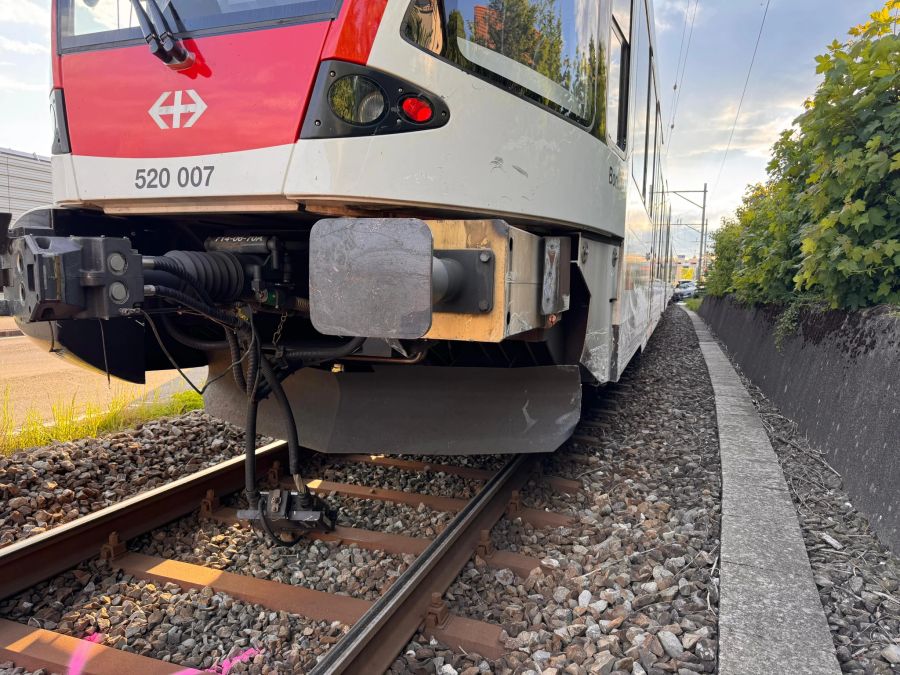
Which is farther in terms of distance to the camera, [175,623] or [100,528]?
[100,528]

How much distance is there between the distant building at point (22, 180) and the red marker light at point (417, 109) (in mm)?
26048

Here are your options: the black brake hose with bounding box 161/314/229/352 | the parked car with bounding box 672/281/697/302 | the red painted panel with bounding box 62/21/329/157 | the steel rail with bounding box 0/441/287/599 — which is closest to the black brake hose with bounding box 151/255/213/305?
the red painted panel with bounding box 62/21/329/157

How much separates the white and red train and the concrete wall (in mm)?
1630

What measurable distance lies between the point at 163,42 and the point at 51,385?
23.7 feet

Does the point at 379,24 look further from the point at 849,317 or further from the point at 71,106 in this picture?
the point at 849,317

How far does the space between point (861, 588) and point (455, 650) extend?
183 centimetres

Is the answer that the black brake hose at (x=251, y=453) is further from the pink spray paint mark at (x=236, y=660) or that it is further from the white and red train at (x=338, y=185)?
the pink spray paint mark at (x=236, y=660)

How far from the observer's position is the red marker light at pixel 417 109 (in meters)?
2.42

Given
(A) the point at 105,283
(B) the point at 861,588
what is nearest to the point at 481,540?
(B) the point at 861,588

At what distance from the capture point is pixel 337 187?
2365 mm

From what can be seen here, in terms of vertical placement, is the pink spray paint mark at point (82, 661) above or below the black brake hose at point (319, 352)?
below

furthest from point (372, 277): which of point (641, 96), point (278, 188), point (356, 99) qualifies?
point (641, 96)

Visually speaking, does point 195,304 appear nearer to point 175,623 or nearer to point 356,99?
point 356,99

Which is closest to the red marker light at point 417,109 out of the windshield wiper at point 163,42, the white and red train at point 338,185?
the white and red train at point 338,185
